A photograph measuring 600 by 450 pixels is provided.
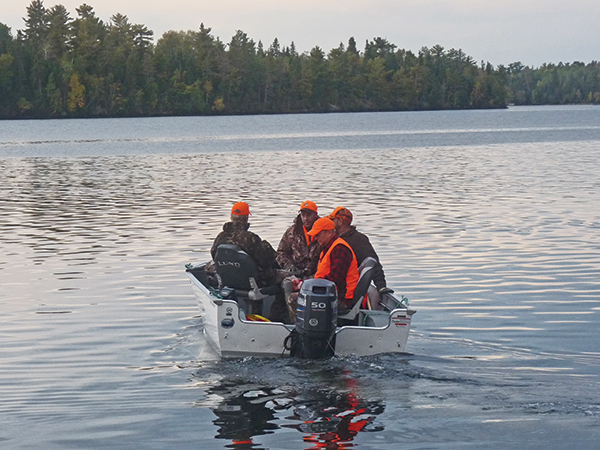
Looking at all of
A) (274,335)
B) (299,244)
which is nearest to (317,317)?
(274,335)

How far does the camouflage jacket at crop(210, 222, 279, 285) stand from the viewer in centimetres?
1205

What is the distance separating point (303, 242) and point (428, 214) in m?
13.1

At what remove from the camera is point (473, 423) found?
9008mm

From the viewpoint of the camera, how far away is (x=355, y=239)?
12742mm

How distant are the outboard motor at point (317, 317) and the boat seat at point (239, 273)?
137 cm

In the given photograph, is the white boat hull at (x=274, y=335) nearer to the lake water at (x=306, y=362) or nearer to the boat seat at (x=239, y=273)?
the lake water at (x=306, y=362)

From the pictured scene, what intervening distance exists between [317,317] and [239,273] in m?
1.76

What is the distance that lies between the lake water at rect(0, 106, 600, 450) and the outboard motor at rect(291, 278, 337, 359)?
0.24 metres

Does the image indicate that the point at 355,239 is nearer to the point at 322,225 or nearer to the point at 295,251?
the point at 295,251

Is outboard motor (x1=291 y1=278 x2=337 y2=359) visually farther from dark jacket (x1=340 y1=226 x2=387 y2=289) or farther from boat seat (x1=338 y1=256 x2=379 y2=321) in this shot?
dark jacket (x1=340 y1=226 x2=387 y2=289)

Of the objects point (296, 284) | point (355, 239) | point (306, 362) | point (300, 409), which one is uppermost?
point (355, 239)

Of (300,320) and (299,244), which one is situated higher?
(299,244)

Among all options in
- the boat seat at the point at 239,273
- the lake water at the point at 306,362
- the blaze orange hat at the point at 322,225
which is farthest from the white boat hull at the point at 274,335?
the blaze orange hat at the point at 322,225

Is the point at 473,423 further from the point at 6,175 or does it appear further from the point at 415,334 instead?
the point at 6,175
